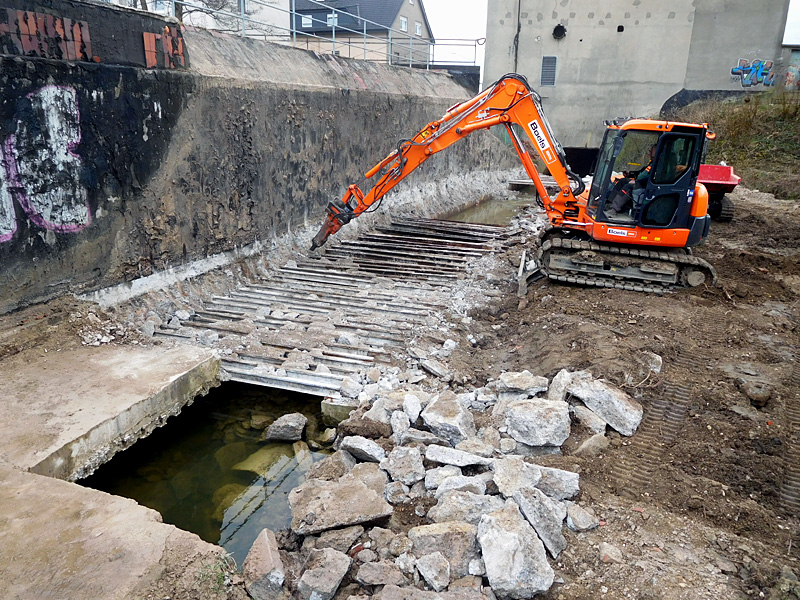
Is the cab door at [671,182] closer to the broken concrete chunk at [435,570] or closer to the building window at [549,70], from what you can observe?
the broken concrete chunk at [435,570]

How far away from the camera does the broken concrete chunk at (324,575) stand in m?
3.27

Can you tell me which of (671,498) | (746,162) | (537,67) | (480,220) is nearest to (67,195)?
(671,498)

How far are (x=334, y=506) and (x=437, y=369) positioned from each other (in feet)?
8.03

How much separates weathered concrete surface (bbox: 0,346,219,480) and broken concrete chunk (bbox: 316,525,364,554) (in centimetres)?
203

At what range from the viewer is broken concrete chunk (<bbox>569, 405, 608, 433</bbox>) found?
15.6ft

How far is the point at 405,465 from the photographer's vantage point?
4.36 m

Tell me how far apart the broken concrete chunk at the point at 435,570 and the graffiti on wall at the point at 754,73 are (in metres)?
24.1

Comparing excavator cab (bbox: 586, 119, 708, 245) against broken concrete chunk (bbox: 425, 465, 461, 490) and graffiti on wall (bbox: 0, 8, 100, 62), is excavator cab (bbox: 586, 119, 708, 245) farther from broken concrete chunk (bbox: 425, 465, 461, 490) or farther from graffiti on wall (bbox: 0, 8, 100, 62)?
graffiti on wall (bbox: 0, 8, 100, 62)

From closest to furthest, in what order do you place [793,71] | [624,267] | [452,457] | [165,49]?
1. [452,457]
2. [165,49]
3. [624,267]
4. [793,71]

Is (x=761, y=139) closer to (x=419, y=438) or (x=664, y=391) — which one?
(x=664, y=391)

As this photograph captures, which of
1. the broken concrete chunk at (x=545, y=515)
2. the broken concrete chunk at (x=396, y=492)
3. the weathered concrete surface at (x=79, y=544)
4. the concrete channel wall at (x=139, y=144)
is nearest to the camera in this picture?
the weathered concrete surface at (x=79, y=544)

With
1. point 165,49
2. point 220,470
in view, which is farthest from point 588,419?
point 165,49

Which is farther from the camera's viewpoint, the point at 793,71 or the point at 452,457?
the point at 793,71

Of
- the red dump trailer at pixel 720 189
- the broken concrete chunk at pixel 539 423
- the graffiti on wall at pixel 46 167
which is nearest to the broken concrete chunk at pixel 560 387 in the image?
the broken concrete chunk at pixel 539 423
